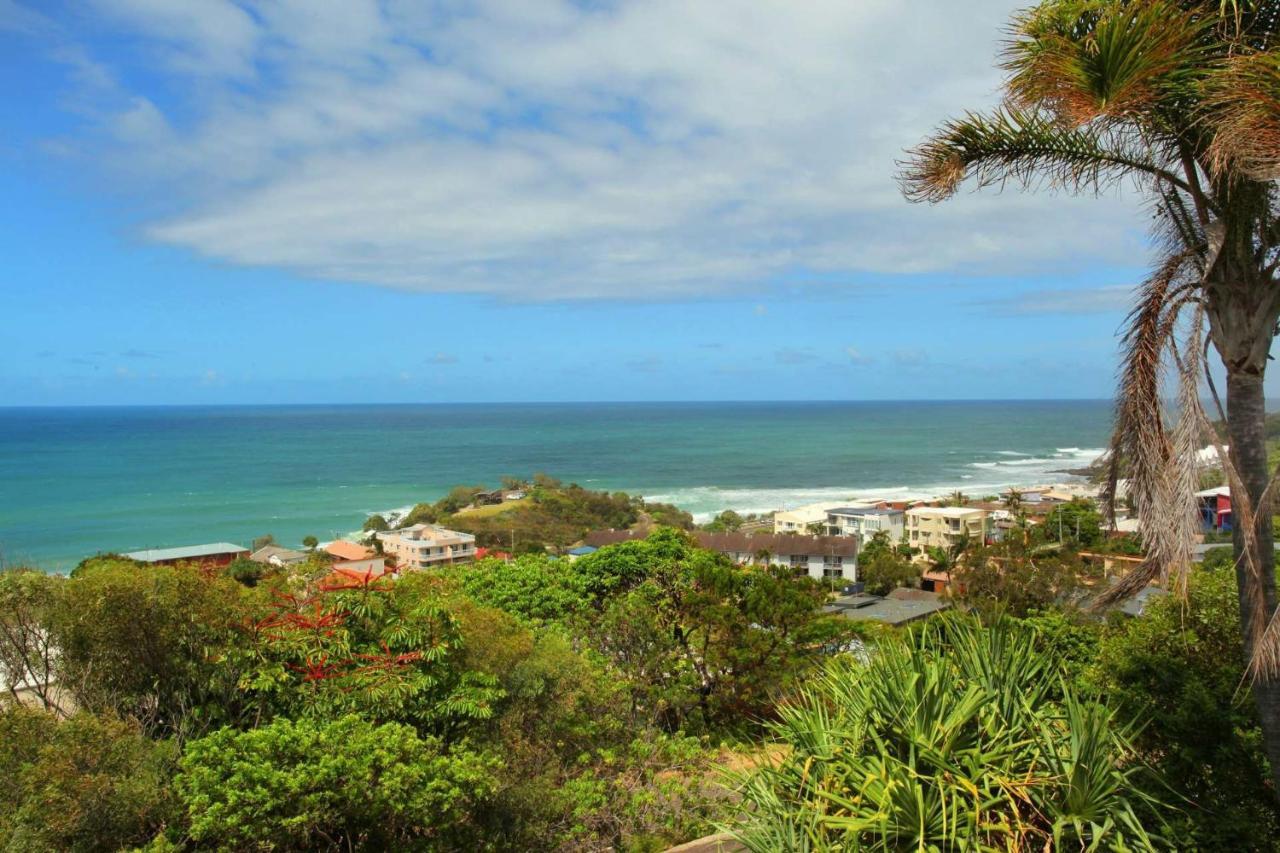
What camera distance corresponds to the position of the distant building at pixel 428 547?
40094mm

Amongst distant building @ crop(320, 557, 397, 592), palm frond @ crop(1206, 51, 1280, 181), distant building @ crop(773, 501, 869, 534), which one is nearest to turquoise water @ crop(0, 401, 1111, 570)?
distant building @ crop(773, 501, 869, 534)

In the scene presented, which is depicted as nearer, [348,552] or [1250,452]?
[1250,452]

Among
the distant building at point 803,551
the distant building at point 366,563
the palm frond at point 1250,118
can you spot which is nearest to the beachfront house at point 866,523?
the distant building at point 803,551

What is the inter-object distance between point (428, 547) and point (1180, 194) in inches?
1512

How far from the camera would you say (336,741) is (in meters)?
6.87

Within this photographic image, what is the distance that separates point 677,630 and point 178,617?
24.3ft

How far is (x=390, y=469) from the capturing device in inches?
3519

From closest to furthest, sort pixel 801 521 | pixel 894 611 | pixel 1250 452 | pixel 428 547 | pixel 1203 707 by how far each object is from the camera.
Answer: pixel 1250 452
pixel 1203 707
pixel 894 611
pixel 428 547
pixel 801 521

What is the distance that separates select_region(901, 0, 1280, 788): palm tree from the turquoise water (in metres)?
29.5

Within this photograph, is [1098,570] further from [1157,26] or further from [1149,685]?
[1157,26]

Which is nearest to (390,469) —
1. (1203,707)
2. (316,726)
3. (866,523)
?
(866,523)

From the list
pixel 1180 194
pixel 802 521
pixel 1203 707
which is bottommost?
pixel 802 521

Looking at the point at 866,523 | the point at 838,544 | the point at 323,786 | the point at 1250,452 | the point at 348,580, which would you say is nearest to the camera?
the point at 1250,452

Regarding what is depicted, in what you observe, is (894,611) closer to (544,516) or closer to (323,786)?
(323,786)
